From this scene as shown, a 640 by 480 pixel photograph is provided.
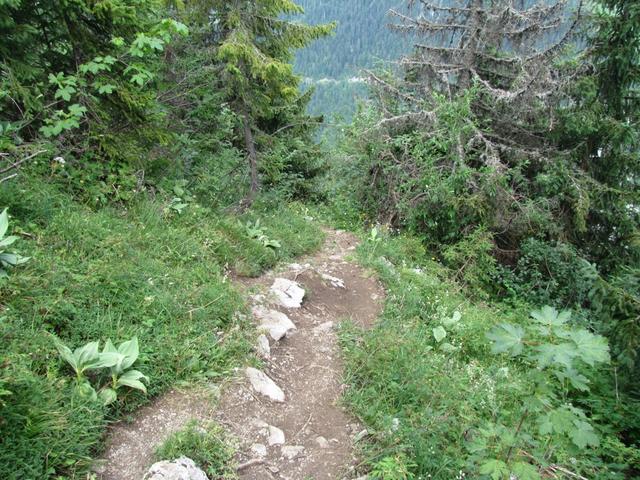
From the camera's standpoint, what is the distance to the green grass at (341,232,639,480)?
10.6 ft

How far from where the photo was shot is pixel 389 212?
1060 centimetres

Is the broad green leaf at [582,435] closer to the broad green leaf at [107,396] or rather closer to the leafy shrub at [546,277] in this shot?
the broad green leaf at [107,396]

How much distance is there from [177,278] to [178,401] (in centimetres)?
164

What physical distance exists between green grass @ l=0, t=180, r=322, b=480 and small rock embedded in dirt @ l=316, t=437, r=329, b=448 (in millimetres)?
1118

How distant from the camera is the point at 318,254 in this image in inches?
322

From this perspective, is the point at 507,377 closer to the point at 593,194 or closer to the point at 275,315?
the point at 275,315

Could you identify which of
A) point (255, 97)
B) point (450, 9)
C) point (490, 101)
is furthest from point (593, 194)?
point (255, 97)

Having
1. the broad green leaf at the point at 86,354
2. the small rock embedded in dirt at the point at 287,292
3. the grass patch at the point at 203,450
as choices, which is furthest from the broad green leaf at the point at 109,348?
the small rock embedded in dirt at the point at 287,292

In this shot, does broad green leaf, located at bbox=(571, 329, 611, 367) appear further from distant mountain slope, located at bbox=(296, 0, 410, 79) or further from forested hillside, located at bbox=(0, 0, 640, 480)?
distant mountain slope, located at bbox=(296, 0, 410, 79)

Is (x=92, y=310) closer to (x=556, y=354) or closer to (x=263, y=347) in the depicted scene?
(x=263, y=347)

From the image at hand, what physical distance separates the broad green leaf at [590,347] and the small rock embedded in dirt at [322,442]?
7.73 feet

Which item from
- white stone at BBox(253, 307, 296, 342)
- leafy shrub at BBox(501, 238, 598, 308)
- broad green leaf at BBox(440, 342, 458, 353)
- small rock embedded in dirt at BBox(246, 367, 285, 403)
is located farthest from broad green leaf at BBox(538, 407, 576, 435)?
leafy shrub at BBox(501, 238, 598, 308)

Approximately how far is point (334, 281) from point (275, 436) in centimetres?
350

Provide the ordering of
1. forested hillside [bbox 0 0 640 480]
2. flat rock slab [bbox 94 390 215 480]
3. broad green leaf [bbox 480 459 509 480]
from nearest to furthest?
broad green leaf [bbox 480 459 509 480] < flat rock slab [bbox 94 390 215 480] < forested hillside [bbox 0 0 640 480]
